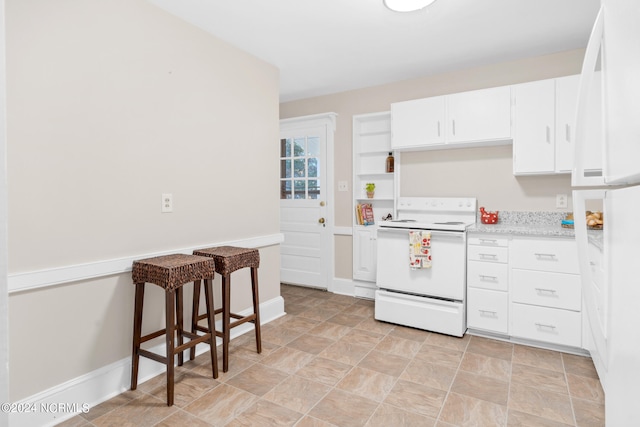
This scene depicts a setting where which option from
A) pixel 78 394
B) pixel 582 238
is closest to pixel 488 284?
pixel 582 238

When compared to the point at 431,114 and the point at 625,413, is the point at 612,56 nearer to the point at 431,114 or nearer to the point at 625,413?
the point at 625,413

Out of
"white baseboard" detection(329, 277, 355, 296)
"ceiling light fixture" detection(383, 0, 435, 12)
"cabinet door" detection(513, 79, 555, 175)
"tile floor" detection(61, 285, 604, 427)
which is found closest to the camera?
"tile floor" detection(61, 285, 604, 427)

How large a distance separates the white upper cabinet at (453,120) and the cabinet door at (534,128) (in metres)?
0.09

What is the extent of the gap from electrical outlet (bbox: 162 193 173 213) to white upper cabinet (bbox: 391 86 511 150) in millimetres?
2238

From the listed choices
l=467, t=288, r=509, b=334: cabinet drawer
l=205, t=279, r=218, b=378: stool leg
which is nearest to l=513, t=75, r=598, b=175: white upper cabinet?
l=467, t=288, r=509, b=334: cabinet drawer

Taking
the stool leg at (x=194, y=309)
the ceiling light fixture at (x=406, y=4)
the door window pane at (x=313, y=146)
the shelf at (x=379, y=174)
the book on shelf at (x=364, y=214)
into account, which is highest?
the ceiling light fixture at (x=406, y=4)

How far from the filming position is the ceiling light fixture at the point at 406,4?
7.35 feet

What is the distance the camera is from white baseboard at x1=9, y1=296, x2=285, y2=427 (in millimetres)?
1770

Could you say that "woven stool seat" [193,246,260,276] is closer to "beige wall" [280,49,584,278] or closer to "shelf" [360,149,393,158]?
"beige wall" [280,49,584,278]

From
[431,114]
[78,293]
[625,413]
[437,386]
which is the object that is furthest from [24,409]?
[431,114]

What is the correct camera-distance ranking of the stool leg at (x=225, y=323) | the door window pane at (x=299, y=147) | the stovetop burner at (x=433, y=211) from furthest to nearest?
the door window pane at (x=299, y=147) < the stovetop burner at (x=433, y=211) < the stool leg at (x=225, y=323)

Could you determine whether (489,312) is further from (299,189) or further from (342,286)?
(299,189)

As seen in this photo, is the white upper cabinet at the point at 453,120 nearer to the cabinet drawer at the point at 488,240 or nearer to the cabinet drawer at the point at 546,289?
the cabinet drawer at the point at 488,240

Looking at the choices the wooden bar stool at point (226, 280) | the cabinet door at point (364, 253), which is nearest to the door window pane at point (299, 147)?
the cabinet door at point (364, 253)
